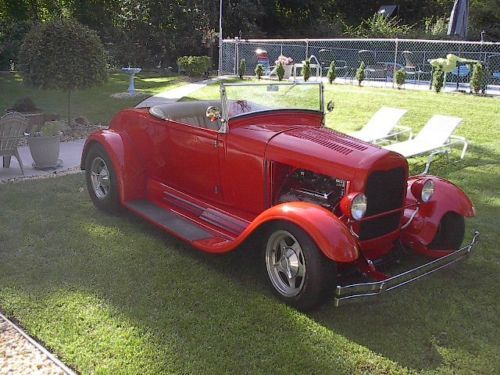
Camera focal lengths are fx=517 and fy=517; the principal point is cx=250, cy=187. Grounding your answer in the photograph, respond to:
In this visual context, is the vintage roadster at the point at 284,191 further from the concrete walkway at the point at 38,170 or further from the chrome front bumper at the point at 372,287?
the concrete walkway at the point at 38,170

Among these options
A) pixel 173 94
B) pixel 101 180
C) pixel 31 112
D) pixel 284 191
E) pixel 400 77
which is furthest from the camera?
pixel 173 94

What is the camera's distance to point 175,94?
1517 cm

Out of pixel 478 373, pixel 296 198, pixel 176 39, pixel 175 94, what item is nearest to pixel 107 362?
pixel 296 198

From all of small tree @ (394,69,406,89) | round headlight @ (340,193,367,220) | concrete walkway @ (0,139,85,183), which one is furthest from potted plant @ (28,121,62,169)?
small tree @ (394,69,406,89)

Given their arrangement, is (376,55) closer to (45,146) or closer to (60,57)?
(60,57)

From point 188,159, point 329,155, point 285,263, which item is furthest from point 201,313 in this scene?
point 188,159

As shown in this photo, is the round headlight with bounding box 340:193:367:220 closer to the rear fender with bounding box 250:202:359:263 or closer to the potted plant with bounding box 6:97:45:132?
the rear fender with bounding box 250:202:359:263

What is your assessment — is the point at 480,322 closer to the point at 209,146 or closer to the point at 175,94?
the point at 209,146

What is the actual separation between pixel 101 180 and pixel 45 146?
233 centimetres

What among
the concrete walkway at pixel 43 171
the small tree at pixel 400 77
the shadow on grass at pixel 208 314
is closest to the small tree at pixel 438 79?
the small tree at pixel 400 77

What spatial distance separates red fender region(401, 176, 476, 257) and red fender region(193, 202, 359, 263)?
94cm

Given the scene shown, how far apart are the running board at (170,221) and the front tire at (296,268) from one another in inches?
30.9

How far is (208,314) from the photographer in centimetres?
356

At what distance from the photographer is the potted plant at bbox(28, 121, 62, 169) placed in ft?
24.0
